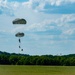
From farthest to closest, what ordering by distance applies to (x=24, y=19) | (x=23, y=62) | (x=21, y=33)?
(x=23, y=62)
(x=21, y=33)
(x=24, y=19)

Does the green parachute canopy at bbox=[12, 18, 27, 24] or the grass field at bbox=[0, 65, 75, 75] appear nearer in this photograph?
the green parachute canopy at bbox=[12, 18, 27, 24]

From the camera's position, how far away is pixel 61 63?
14288 cm

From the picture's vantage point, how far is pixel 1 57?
138m

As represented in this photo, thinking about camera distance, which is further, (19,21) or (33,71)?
(33,71)

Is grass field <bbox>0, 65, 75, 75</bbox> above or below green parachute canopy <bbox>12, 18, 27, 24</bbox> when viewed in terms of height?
below

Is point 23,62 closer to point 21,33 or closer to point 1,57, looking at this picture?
point 1,57

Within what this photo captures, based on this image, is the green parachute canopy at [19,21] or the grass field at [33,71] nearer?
the green parachute canopy at [19,21]

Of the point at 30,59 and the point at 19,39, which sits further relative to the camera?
the point at 30,59

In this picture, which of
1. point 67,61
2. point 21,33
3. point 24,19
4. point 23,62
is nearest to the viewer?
point 24,19

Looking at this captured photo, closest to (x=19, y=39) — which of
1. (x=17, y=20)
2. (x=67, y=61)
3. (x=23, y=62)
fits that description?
(x=17, y=20)

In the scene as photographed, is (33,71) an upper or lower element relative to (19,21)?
lower

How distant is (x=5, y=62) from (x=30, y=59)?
1051 cm

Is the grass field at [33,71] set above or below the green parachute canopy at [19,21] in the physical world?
below

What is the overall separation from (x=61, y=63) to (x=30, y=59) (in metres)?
11.1
